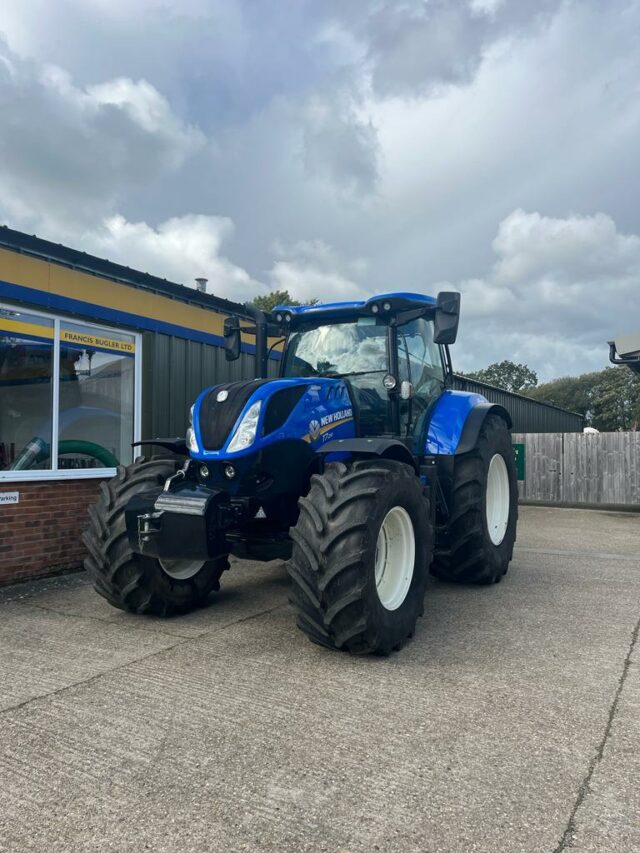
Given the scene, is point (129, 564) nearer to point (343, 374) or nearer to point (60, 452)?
point (343, 374)

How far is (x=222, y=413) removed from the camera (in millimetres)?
4402

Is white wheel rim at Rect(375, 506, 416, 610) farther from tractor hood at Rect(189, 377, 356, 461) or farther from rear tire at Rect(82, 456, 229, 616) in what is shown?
rear tire at Rect(82, 456, 229, 616)

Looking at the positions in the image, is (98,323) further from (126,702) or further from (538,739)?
(538,739)

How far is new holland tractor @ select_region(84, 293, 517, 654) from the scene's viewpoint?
3.75 metres

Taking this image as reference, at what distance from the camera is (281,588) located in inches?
229

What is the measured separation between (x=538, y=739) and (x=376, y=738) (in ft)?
2.40

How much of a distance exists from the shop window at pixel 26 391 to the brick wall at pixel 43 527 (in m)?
0.33

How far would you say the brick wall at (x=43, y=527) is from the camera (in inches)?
236

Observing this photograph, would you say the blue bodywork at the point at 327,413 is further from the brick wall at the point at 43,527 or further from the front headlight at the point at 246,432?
the brick wall at the point at 43,527

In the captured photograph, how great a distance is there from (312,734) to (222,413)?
2.22 m

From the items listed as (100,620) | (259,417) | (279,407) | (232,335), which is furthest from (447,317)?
(100,620)

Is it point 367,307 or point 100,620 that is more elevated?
point 367,307

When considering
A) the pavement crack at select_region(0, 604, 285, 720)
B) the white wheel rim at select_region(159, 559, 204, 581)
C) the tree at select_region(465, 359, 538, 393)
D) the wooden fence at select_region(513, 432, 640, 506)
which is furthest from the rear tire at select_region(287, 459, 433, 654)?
the tree at select_region(465, 359, 538, 393)

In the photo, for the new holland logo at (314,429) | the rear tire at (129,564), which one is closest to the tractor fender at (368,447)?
the new holland logo at (314,429)
